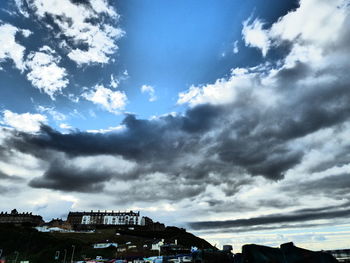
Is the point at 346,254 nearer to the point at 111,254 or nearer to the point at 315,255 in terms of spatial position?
the point at 315,255

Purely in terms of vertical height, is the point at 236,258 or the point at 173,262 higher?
the point at 236,258

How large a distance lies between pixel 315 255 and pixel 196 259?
13.1 meters

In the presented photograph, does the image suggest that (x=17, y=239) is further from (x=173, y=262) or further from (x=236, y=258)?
(x=236, y=258)

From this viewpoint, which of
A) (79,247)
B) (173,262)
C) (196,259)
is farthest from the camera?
(79,247)

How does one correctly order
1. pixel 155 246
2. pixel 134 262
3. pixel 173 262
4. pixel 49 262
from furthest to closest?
pixel 155 246 < pixel 49 262 < pixel 134 262 < pixel 173 262

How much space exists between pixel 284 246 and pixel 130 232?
202 meters

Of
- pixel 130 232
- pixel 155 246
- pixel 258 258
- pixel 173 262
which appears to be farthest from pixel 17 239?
pixel 258 258

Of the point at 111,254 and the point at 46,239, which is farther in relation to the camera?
the point at 46,239

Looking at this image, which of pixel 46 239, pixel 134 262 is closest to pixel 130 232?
pixel 46 239

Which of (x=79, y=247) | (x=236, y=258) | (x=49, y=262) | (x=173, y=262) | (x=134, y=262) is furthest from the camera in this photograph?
(x=79, y=247)

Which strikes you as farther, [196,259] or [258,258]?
[196,259]

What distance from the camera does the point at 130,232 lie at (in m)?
198

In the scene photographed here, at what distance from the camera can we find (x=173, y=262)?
5819 cm

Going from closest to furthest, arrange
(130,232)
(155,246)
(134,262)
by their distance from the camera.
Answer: (134,262) < (155,246) < (130,232)
